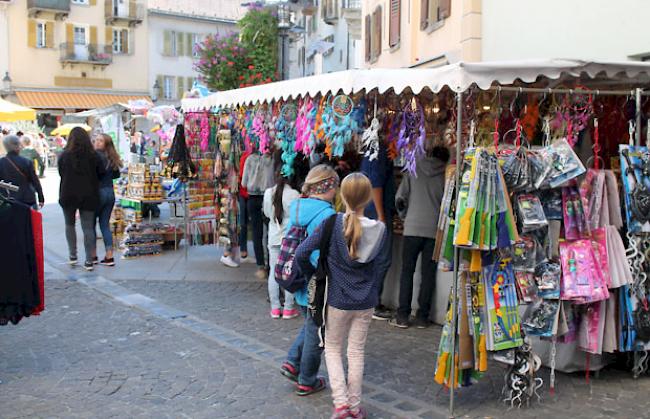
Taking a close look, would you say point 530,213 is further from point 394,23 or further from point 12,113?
point 394,23

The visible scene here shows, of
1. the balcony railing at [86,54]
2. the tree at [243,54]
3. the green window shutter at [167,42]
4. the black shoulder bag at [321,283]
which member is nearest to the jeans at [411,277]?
the black shoulder bag at [321,283]

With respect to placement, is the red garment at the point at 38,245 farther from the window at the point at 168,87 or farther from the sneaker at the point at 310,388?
the window at the point at 168,87

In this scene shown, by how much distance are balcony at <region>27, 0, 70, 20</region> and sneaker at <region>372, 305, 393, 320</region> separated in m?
36.8

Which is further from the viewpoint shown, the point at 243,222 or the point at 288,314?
the point at 243,222

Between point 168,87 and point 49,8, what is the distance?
8.11 metres

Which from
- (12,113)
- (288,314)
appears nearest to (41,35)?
(12,113)

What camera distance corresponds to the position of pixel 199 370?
5.26 metres

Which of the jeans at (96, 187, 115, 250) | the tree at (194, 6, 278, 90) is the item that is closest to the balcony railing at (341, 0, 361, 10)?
the tree at (194, 6, 278, 90)

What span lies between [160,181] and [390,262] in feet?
16.5

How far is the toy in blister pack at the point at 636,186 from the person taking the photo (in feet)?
15.7

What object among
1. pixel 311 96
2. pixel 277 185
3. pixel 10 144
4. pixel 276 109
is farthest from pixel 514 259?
pixel 10 144

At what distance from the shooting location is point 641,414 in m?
4.40

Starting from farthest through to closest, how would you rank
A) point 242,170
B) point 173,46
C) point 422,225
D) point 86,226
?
point 173,46 < point 86,226 < point 242,170 < point 422,225

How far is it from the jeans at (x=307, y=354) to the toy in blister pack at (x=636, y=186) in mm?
2333
